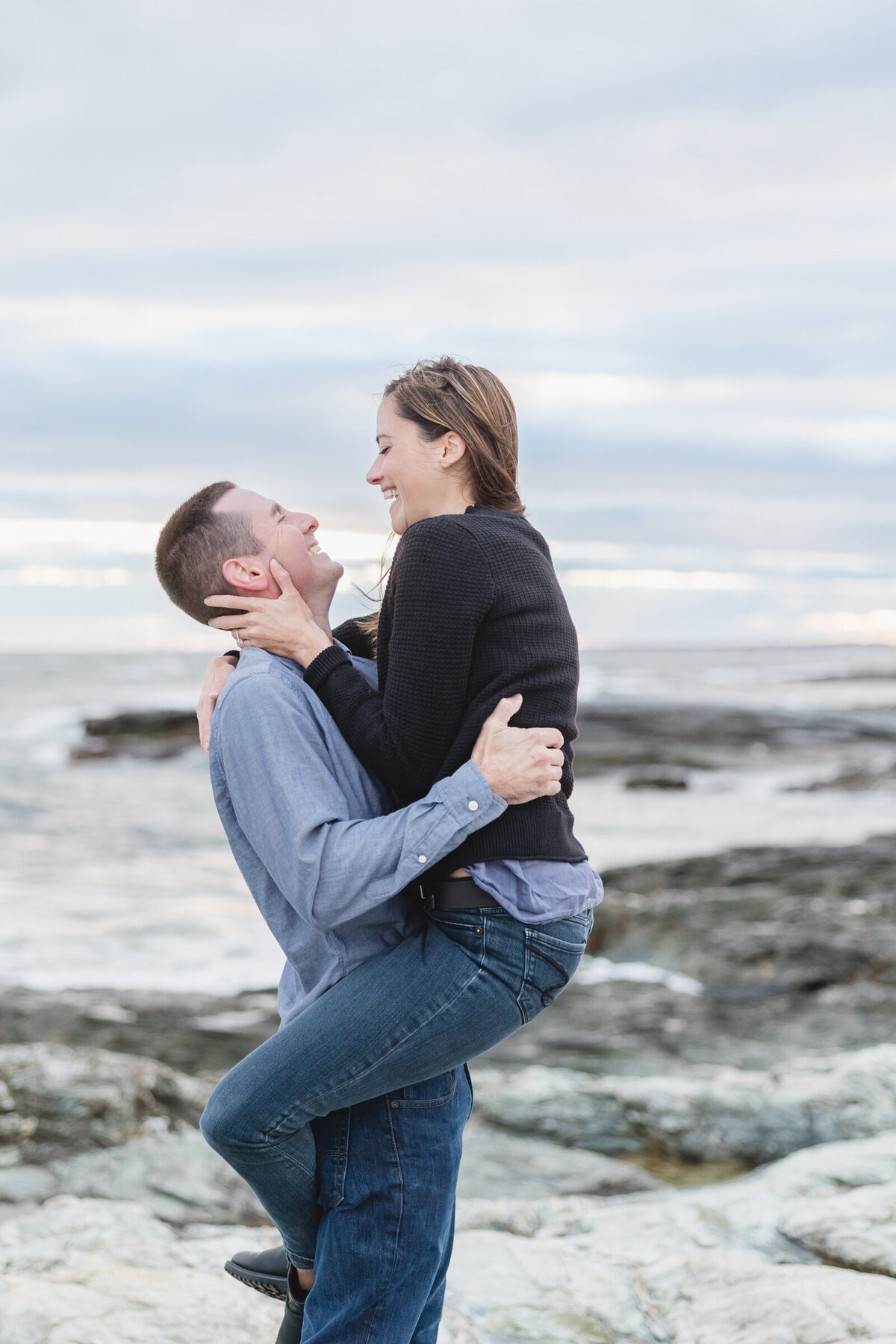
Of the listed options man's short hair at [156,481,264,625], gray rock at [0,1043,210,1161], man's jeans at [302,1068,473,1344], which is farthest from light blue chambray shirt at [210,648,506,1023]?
gray rock at [0,1043,210,1161]

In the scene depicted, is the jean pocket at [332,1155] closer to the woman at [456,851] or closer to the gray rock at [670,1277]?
A: the woman at [456,851]

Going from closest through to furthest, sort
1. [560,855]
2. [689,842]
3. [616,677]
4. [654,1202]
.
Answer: [560,855]
[654,1202]
[689,842]
[616,677]

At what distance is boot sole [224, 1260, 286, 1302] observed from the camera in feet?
9.80

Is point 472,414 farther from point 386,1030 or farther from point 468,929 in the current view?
point 386,1030

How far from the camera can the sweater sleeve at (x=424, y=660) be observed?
2596 mm

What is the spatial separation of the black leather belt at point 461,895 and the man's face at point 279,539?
0.85 m

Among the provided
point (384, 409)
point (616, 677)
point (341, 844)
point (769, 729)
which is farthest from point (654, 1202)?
point (616, 677)

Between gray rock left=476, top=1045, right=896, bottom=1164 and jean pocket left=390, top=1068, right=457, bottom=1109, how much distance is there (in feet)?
11.4

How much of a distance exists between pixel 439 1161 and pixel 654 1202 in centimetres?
220

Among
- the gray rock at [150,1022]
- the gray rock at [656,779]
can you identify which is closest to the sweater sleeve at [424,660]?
the gray rock at [150,1022]

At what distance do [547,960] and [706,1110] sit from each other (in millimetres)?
3762

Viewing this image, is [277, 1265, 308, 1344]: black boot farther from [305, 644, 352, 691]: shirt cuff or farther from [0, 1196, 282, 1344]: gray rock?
[305, 644, 352, 691]: shirt cuff

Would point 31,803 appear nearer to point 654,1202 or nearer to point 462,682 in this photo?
point 654,1202

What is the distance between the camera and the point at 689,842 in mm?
16312
